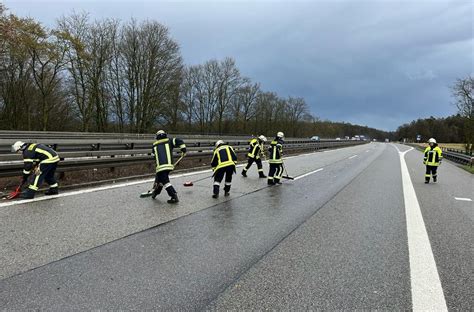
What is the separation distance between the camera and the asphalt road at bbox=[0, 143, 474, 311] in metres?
3.00

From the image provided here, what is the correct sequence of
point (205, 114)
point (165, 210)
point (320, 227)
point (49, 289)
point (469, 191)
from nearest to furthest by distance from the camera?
1. point (49, 289)
2. point (320, 227)
3. point (165, 210)
4. point (469, 191)
5. point (205, 114)

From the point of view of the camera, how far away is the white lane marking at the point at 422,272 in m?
3.00

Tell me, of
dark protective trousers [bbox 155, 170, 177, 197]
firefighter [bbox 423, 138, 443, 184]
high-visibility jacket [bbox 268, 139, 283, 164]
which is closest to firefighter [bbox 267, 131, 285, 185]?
high-visibility jacket [bbox 268, 139, 283, 164]

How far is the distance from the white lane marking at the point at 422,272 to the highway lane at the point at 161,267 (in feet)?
5.80

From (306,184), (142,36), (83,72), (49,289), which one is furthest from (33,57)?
(49,289)

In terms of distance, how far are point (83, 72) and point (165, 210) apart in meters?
32.4

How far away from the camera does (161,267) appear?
3654mm

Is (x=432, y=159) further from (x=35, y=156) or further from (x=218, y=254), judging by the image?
(x=35, y=156)

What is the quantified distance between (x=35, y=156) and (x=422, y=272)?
24.7 feet

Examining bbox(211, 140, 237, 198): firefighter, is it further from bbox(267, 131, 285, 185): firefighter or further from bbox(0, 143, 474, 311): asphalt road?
bbox(267, 131, 285, 185): firefighter

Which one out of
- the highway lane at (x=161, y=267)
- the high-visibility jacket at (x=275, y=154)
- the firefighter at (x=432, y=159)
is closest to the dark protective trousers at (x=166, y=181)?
the highway lane at (x=161, y=267)

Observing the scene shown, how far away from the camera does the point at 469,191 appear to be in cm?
1020

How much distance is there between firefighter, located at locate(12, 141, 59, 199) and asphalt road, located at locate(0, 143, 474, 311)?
1.87 feet

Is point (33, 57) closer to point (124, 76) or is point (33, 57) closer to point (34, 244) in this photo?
point (124, 76)
